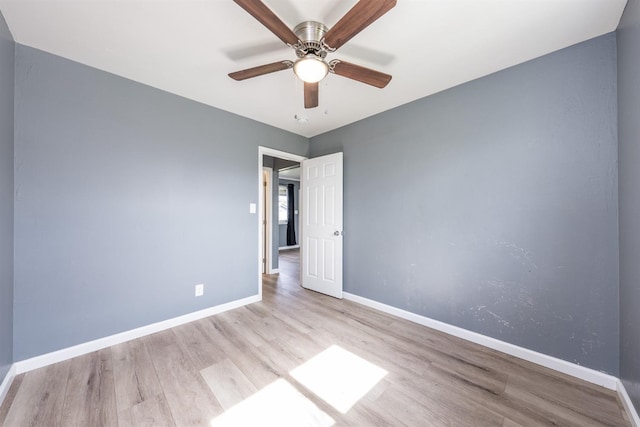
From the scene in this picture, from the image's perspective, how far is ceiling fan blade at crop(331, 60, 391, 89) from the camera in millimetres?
1658

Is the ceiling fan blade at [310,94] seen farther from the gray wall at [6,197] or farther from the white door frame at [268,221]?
the white door frame at [268,221]

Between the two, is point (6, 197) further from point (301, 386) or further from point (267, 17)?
point (301, 386)

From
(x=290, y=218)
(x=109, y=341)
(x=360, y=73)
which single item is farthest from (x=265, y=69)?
(x=290, y=218)

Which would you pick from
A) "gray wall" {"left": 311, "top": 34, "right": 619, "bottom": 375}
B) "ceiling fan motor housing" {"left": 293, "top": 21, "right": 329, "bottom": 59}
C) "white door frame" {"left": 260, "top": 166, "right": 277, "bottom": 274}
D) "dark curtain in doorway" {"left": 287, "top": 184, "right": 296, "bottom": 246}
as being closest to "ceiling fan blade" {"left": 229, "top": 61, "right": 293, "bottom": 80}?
"ceiling fan motor housing" {"left": 293, "top": 21, "right": 329, "bottom": 59}

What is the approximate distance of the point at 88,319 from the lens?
80.2 inches

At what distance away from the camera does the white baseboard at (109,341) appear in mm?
1810

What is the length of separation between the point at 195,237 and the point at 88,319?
3.49 feet

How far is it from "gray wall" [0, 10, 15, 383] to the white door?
283 centimetres

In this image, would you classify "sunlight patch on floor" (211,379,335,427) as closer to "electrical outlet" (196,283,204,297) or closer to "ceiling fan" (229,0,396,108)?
"electrical outlet" (196,283,204,297)

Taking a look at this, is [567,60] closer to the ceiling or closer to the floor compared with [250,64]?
closer to the floor

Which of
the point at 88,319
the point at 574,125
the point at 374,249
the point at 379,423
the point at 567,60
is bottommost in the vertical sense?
the point at 379,423

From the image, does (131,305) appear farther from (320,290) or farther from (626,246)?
(626,246)

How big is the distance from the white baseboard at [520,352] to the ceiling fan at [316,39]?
7.61ft

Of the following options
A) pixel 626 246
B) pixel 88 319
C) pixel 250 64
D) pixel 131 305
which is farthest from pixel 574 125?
pixel 88 319
